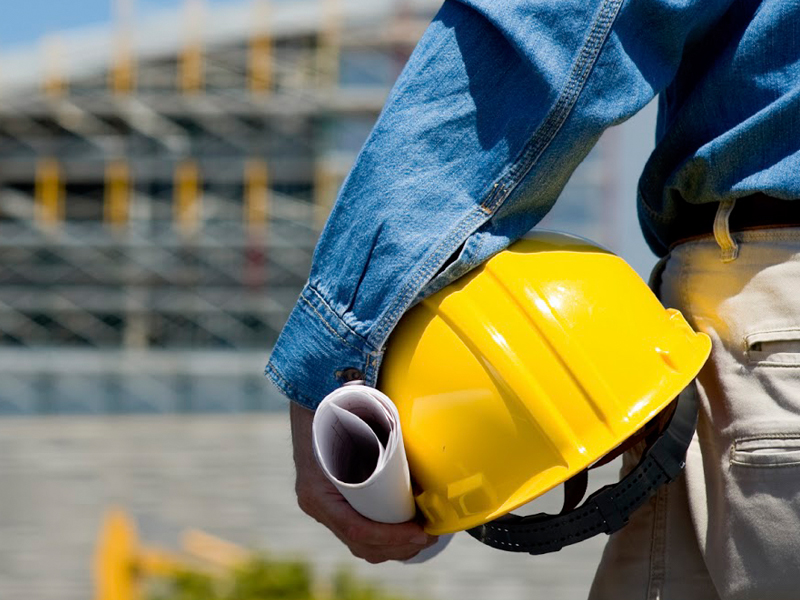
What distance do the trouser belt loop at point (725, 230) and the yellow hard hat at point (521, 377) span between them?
0.10 meters

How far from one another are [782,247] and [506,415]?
0.29 m

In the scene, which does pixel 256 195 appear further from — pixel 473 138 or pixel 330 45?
pixel 473 138

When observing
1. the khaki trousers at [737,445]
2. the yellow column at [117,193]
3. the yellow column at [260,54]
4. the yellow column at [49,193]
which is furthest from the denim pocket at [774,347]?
the yellow column at [49,193]

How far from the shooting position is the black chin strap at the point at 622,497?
0.98 metres

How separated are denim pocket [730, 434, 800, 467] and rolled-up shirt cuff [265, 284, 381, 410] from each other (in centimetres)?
33

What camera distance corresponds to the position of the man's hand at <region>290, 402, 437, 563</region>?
994 millimetres

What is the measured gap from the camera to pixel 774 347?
978 mm

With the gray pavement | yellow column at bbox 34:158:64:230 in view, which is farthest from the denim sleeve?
yellow column at bbox 34:158:64:230

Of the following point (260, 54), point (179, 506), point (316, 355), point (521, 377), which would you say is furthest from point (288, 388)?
point (260, 54)

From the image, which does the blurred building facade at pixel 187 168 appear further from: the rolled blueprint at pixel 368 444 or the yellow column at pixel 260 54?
the rolled blueprint at pixel 368 444

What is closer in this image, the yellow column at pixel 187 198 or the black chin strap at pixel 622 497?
the black chin strap at pixel 622 497

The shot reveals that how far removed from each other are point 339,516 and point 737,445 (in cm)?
36

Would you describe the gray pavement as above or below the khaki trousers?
below

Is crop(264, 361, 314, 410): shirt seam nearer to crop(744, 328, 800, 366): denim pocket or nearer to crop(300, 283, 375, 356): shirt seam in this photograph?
crop(300, 283, 375, 356): shirt seam
